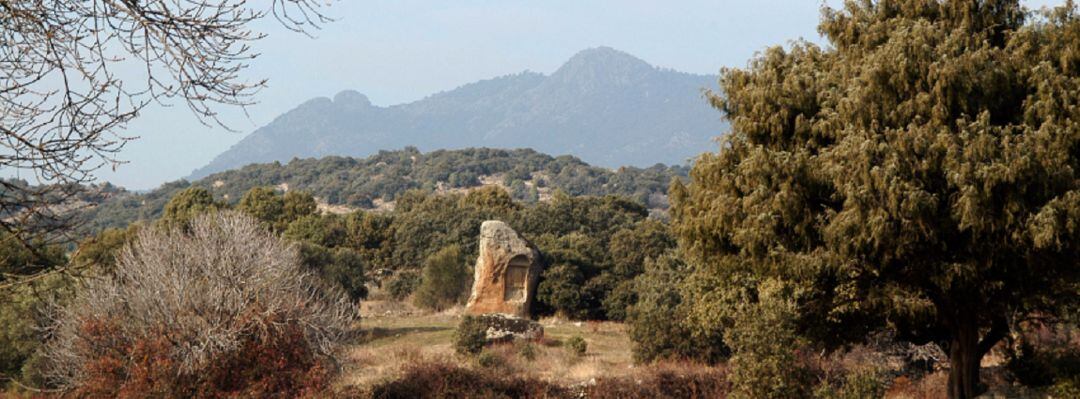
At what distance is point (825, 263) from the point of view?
14.4 meters

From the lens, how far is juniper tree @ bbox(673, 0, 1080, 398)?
13289mm

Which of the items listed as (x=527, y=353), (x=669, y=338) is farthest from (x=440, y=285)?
(x=669, y=338)

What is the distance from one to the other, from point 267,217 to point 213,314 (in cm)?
3780

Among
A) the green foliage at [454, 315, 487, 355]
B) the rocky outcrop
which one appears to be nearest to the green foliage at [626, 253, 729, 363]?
the green foliage at [454, 315, 487, 355]

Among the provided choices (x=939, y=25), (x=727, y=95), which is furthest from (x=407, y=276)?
(x=939, y=25)

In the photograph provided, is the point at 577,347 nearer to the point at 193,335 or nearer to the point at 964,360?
the point at 964,360

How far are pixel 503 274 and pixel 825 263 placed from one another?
66.4 ft

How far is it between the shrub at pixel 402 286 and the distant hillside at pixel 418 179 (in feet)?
154

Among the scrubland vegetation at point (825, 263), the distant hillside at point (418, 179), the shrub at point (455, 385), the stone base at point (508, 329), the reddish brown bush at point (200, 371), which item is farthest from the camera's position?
the distant hillside at point (418, 179)

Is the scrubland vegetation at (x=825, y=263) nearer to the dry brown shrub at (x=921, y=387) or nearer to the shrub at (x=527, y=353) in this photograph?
the dry brown shrub at (x=921, y=387)

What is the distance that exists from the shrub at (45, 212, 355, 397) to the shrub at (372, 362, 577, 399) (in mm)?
1743

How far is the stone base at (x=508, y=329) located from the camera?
85.7 ft

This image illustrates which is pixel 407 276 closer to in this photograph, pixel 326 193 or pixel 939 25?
pixel 939 25

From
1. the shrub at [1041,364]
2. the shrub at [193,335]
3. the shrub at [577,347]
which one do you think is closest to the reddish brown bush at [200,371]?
the shrub at [193,335]
